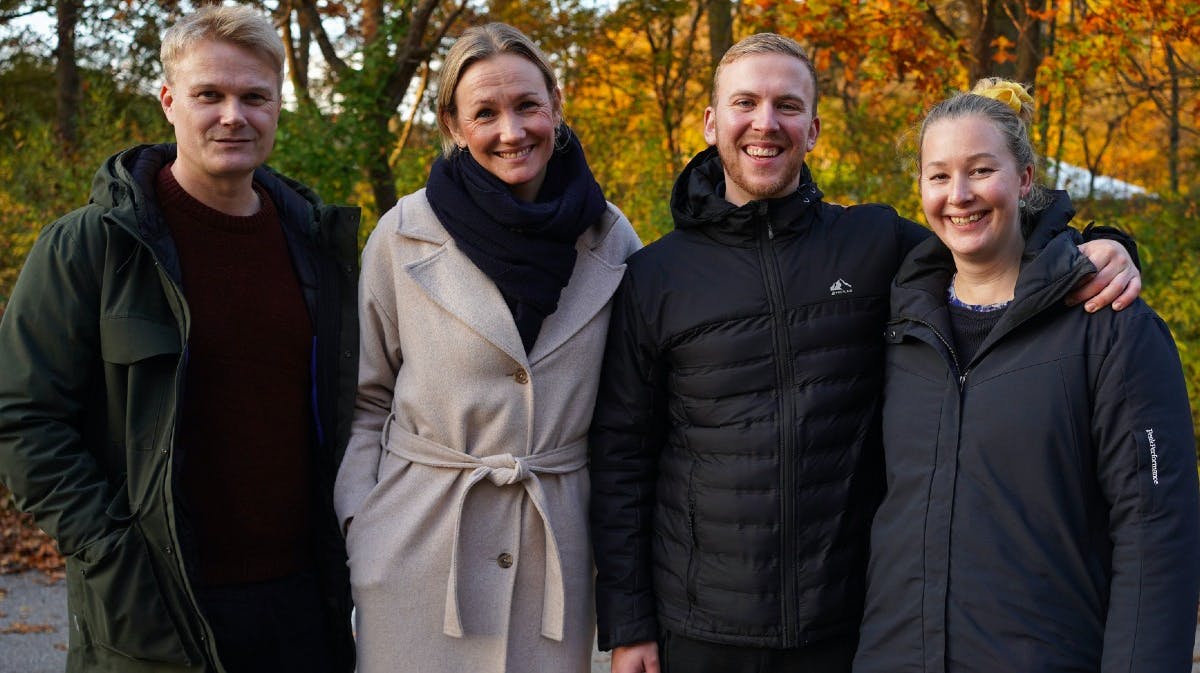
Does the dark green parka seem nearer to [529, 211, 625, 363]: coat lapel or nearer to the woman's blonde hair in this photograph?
[529, 211, 625, 363]: coat lapel

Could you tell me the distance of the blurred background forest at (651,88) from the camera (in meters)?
8.04

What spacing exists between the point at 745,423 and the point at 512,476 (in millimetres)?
626

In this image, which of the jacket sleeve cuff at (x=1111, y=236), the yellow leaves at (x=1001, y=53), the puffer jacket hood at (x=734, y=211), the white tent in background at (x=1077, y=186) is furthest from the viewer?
the white tent in background at (x=1077, y=186)

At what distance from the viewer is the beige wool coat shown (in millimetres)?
3186

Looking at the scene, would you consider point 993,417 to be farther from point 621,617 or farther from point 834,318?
point 621,617

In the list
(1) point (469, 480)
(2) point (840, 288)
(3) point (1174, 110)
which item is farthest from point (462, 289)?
(3) point (1174, 110)

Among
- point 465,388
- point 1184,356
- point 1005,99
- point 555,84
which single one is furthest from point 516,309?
point 1184,356

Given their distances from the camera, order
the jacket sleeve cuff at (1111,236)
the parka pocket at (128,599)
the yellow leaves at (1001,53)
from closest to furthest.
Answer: the parka pocket at (128,599)
the jacket sleeve cuff at (1111,236)
the yellow leaves at (1001,53)

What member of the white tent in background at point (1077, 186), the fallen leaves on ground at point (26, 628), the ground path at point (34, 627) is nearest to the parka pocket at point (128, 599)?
the ground path at point (34, 627)

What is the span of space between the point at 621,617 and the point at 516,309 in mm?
867

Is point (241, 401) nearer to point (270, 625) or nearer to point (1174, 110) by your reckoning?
point (270, 625)

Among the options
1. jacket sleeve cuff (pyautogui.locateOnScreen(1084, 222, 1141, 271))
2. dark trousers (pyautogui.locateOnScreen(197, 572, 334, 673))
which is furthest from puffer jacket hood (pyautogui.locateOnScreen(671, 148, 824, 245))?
dark trousers (pyautogui.locateOnScreen(197, 572, 334, 673))

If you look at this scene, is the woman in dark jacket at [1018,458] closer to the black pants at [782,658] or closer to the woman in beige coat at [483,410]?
the black pants at [782,658]

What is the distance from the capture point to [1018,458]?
261cm
